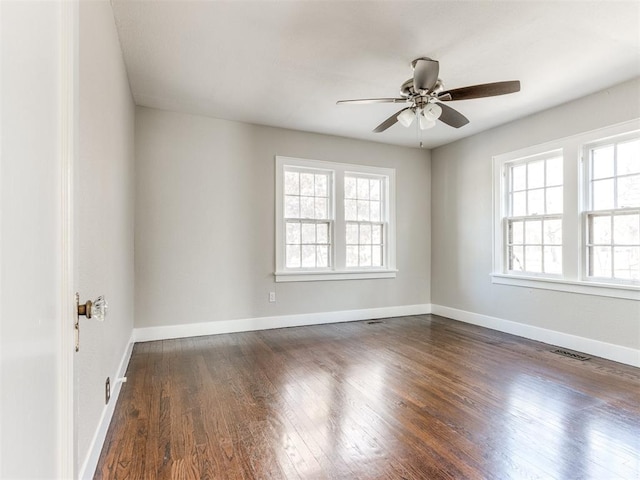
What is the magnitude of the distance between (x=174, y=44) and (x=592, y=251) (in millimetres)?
4423

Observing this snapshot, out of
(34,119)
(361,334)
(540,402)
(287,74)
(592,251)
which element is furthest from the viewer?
(361,334)

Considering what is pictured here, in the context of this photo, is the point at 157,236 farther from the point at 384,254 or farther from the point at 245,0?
the point at 384,254

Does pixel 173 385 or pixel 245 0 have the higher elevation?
pixel 245 0

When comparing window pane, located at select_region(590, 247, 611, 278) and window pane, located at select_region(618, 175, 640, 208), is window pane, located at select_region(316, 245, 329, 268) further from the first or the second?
window pane, located at select_region(618, 175, 640, 208)

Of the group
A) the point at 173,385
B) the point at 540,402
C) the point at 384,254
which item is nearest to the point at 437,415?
the point at 540,402

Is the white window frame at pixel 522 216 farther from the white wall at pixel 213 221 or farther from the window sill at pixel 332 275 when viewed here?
the white wall at pixel 213 221

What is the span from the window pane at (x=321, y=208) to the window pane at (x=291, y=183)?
0.32 m

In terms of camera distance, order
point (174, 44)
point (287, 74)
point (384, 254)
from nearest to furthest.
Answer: point (174, 44) → point (287, 74) → point (384, 254)

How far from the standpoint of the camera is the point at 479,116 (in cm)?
418

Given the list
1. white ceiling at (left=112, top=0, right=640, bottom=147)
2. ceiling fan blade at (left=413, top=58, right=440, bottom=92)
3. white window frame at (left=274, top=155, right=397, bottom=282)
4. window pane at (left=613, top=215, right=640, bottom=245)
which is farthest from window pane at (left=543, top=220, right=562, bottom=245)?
ceiling fan blade at (left=413, top=58, right=440, bottom=92)

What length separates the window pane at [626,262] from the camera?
10.9 feet

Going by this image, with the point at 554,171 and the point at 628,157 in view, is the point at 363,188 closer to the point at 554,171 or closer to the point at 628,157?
the point at 554,171

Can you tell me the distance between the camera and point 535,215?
4215mm

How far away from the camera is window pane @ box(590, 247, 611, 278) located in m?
3.54
